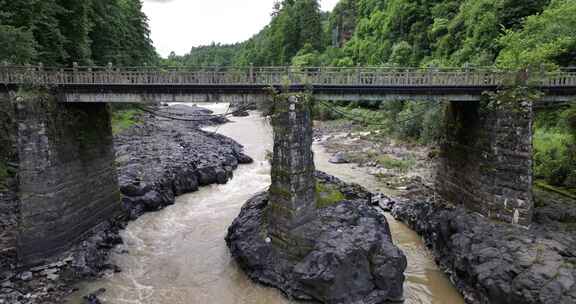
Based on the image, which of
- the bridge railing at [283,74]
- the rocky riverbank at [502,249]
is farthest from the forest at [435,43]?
the rocky riverbank at [502,249]

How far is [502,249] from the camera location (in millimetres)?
15703

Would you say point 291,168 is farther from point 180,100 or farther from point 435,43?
point 435,43

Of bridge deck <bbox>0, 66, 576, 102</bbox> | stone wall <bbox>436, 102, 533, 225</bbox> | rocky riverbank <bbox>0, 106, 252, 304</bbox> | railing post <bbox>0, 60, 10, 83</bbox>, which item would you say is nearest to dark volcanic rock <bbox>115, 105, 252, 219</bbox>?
rocky riverbank <bbox>0, 106, 252, 304</bbox>

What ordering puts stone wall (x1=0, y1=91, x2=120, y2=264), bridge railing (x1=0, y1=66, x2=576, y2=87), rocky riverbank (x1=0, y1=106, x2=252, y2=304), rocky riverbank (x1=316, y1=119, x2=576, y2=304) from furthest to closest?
bridge railing (x1=0, y1=66, x2=576, y2=87), stone wall (x1=0, y1=91, x2=120, y2=264), rocky riverbank (x1=0, y1=106, x2=252, y2=304), rocky riverbank (x1=316, y1=119, x2=576, y2=304)

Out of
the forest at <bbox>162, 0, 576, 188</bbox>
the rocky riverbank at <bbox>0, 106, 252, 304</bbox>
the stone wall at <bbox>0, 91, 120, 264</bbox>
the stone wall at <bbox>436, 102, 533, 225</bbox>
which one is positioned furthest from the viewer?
the forest at <bbox>162, 0, 576, 188</bbox>

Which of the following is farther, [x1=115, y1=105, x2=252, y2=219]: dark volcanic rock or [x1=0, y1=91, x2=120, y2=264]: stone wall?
[x1=115, y1=105, x2=252, y2=219]: dark volcanic rock

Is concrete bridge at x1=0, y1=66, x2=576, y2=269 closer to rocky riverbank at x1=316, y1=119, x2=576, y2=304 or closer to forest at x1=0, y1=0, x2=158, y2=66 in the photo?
rocky riverbank at x1=316, y1=119, x2=576, y2=304

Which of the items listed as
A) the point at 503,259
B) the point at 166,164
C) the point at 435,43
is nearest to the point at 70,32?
the point at 166,164

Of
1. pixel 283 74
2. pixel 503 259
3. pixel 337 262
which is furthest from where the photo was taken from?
pixel 283 74

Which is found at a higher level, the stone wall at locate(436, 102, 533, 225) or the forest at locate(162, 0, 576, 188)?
the forest at locate(162, 0, 576, 188)

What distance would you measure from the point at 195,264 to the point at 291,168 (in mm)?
7864

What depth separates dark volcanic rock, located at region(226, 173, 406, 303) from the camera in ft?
50.9

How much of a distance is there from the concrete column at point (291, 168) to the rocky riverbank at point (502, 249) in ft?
25.5

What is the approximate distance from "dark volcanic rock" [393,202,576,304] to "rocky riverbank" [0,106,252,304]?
14.7 meters
